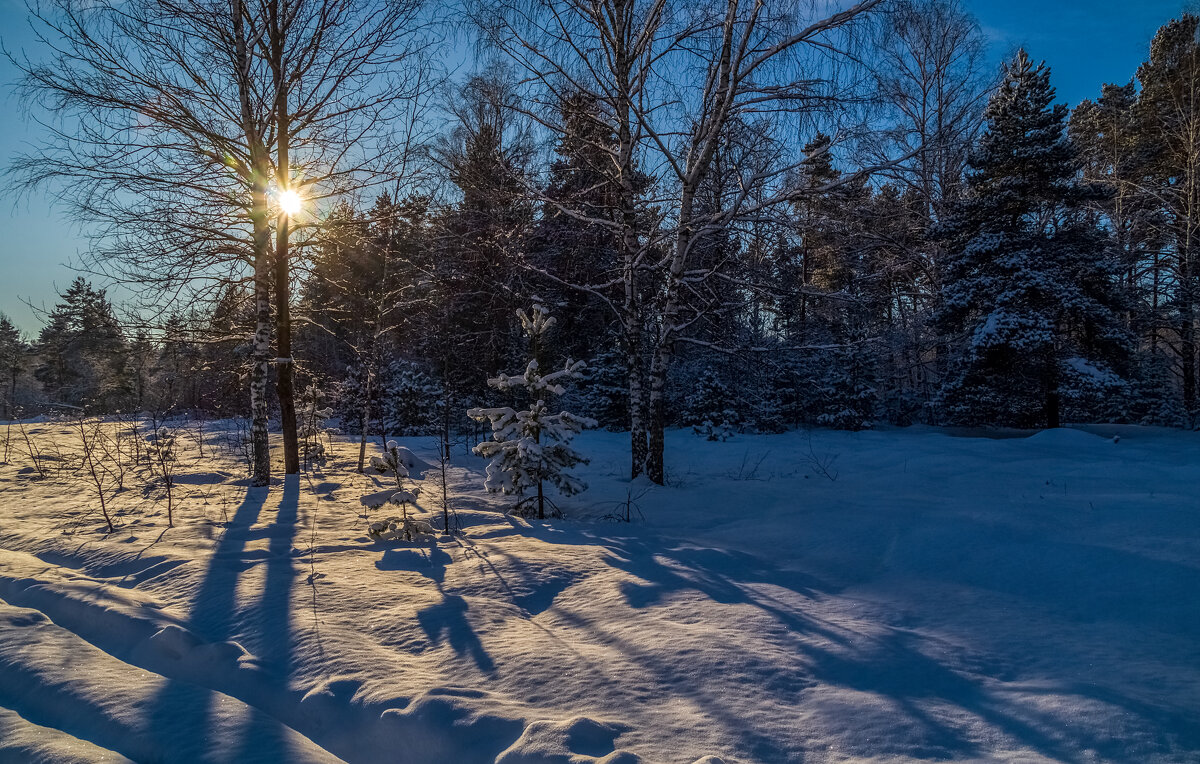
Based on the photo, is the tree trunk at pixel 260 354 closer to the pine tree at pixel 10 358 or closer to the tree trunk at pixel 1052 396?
the tree trunk at pixel 1052 396

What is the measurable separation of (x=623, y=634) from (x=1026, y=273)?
1612 cm

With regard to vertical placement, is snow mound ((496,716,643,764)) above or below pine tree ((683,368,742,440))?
below

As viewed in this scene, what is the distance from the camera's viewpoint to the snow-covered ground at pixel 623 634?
207 cm

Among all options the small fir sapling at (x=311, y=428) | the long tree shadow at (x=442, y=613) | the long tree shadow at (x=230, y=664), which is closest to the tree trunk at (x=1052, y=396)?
the long tree shadow at (x=442, y=613)

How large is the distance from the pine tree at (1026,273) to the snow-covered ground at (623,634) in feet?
31.2

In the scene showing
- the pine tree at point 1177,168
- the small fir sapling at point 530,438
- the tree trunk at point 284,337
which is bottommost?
the small fir sapling at point 530,438

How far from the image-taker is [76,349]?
1374 inches

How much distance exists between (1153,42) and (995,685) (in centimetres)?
2915

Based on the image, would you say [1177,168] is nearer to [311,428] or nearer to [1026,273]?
[1026,273]

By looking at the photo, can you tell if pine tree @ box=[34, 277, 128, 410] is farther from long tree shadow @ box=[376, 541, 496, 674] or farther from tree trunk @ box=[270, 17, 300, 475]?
long tree shadow @ box=[376, 541, 496, 674]

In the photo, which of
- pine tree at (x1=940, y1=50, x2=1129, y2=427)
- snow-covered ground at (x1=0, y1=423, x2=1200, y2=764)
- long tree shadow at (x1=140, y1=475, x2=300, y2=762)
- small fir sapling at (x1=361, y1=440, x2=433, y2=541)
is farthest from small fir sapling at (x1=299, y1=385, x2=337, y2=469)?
pine tree at (x1=940, y1=50, x2=1129, y2=427)

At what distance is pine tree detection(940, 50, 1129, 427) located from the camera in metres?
14.2

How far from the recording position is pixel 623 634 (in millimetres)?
3033

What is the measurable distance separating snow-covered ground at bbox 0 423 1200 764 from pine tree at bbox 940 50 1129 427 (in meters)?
9.51
